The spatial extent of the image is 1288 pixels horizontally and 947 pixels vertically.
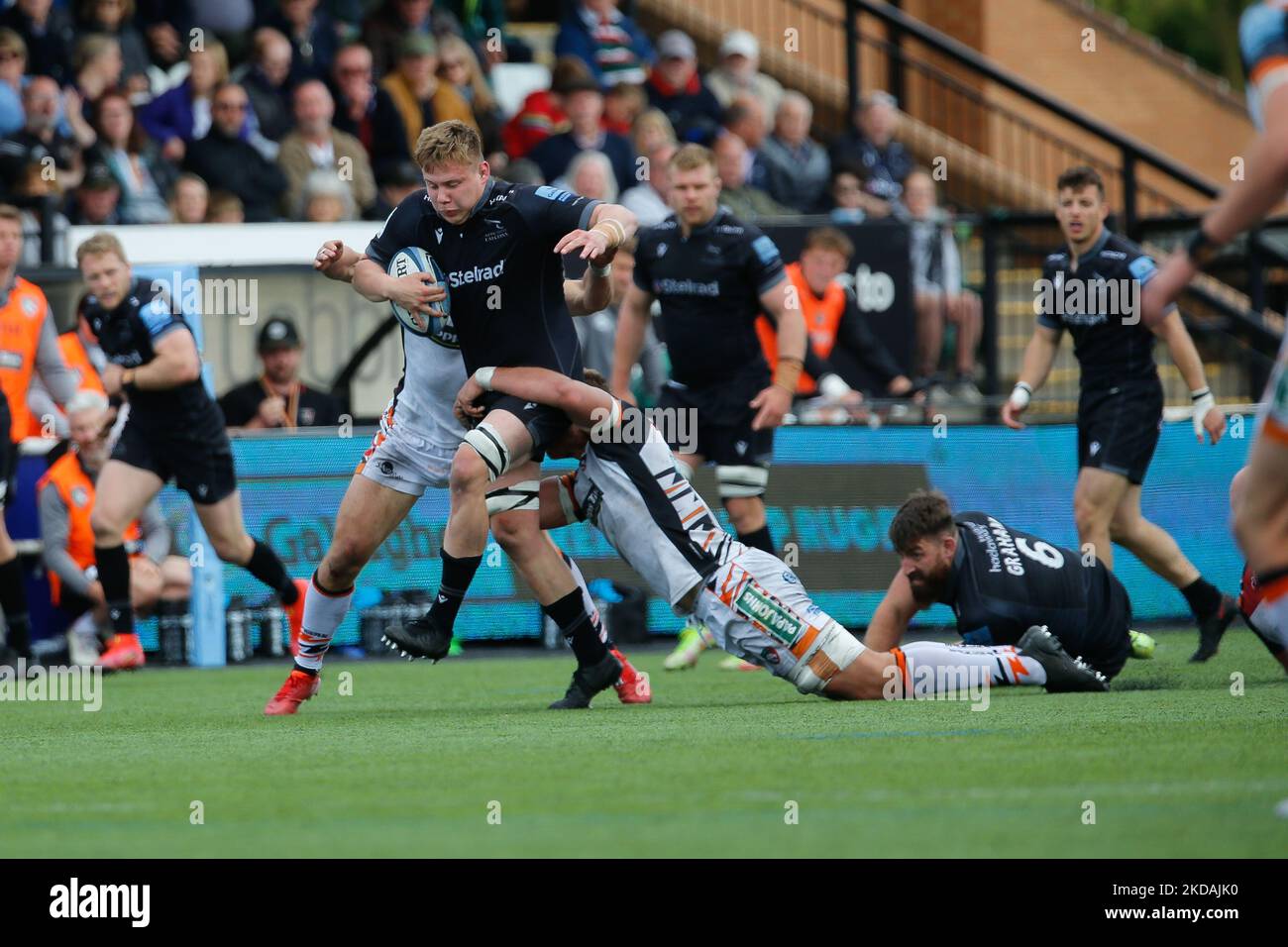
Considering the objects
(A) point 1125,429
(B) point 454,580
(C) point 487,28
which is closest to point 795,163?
(C) point 487,28

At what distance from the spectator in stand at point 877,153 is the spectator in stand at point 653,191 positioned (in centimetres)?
202

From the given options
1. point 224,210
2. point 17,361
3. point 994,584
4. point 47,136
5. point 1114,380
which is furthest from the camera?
point 47,136

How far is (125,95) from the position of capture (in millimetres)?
16141

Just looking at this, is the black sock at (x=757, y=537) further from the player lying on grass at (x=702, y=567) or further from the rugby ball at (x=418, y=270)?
the rugby ball at (x=418, y=270)

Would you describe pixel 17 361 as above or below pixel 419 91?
below

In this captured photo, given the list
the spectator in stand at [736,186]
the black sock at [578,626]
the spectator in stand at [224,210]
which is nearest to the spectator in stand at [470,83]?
the spectator in stand at [736,186]

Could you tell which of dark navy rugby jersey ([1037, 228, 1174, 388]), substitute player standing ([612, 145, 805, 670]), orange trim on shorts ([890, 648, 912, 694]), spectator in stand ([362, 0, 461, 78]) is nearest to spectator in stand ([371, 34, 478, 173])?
spectator in stand ([362, 0, 461, 78])

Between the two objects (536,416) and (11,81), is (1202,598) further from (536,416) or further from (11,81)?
(11,81)

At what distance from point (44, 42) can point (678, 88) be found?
19.4 ft

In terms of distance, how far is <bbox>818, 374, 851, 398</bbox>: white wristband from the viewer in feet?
50.0

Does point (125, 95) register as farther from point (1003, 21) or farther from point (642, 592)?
point (1003, 21)

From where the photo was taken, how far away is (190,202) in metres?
15.4

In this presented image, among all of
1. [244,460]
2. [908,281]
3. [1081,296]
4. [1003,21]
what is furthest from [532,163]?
[1003,21]

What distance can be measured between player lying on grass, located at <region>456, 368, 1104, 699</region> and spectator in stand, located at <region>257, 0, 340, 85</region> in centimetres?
991
